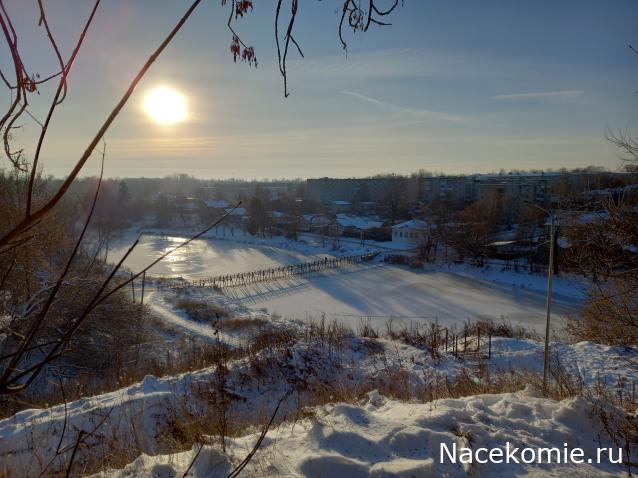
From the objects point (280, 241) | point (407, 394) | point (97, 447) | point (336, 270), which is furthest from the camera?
point (280, 241)

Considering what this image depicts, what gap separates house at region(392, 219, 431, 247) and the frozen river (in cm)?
693

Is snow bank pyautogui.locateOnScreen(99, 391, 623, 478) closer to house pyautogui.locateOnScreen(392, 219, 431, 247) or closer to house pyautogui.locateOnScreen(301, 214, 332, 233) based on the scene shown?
house pyautogui.locateOnScreen(392, 219, 431, 247)

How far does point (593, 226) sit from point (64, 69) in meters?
9.28

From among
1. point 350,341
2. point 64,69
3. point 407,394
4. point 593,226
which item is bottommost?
point 350,341

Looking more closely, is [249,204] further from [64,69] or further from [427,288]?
[64,69]

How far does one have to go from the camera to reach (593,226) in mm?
7973

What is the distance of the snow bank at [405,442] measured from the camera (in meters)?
2.23

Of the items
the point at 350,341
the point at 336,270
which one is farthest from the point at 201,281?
the point at 350,341

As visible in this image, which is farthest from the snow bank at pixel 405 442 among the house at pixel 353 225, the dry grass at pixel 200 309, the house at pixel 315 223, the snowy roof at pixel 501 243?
the house at pixel 315 223

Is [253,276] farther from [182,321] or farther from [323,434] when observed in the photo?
[323,434]

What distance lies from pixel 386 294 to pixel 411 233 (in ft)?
53.5

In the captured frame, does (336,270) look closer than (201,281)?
No

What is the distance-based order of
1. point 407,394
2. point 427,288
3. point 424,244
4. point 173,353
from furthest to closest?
point 424,244 < point 427,288 < point 173,353 < point 407,394

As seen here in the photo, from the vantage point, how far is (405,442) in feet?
8.30
